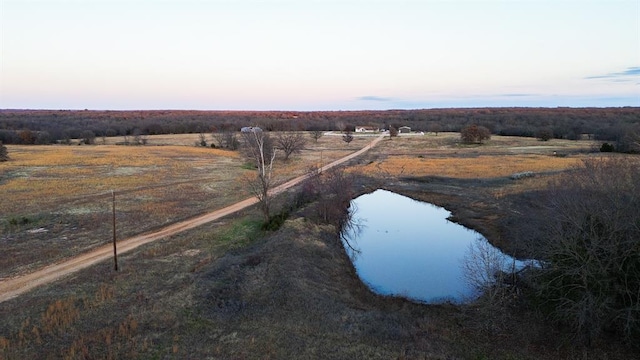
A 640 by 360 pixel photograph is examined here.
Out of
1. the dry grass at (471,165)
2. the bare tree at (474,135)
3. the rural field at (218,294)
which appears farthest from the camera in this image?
the bare tree at (474,135)

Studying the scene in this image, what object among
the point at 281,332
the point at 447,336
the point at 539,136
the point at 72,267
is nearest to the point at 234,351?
the point at 281,332

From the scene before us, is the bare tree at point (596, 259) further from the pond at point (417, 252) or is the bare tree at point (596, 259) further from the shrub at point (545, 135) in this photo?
the shrub at point (545, 135)

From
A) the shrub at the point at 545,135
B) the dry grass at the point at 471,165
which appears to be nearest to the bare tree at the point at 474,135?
the shrub at the point at 545,135

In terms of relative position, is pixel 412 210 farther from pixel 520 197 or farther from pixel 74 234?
pixel 74 234

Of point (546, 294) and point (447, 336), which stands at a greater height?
point (546, 294)

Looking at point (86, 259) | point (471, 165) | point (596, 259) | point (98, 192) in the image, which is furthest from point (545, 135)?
point (86, 259)

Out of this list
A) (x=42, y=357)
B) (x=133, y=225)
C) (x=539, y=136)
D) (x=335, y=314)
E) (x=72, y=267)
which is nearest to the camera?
(x=42, y=357)

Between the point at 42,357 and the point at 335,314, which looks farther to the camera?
the point at 335,314

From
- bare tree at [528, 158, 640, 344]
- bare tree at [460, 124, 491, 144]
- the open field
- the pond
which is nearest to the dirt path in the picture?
the open field
